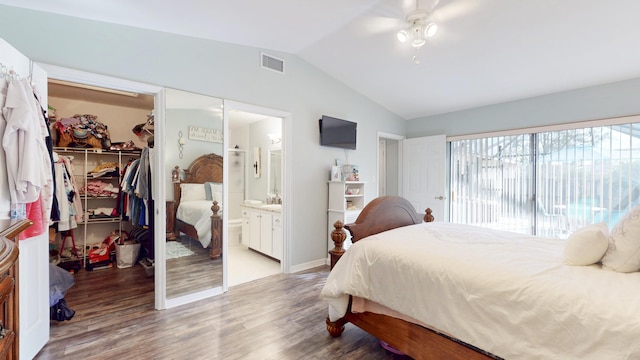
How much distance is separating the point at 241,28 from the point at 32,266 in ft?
8.57

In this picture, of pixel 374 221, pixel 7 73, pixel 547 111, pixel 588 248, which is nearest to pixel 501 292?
pixel 588 248

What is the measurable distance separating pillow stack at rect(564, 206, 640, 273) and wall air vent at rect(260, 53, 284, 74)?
330 centimetres

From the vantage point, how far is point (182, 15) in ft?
7.87

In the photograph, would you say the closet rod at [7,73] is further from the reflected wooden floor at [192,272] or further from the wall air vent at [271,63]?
the wall air vent at [271,63]

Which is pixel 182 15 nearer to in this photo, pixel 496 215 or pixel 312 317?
pixel 312 317

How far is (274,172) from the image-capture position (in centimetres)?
491

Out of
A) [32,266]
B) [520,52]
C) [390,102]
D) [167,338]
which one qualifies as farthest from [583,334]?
[390,102]

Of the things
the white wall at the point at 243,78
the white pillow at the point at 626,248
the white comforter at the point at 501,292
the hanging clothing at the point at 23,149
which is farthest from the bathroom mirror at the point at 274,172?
the white pillow at the point at 626,248

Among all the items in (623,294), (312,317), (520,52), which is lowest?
(312,317)

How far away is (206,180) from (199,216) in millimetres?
397

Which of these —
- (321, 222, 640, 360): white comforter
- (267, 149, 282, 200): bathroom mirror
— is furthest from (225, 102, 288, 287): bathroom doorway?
(321, 222, 640, 360): white comforter

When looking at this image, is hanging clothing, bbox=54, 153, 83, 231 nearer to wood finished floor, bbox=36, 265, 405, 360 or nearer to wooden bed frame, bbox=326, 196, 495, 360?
wood finished floor, bbox=36, 265, 405, 360

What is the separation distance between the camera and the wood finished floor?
198 cm

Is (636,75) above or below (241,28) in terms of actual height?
below
